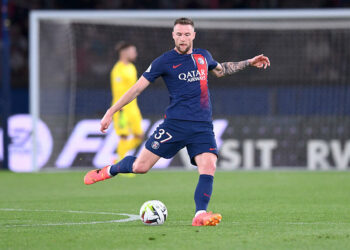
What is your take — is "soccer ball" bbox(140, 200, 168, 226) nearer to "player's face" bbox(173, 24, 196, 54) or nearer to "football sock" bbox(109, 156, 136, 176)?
"football sock" bbox(109, 156, 136, 176)

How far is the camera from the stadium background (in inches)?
648

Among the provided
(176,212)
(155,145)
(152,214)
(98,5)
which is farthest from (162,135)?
(98,5)

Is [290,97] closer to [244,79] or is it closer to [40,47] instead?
[244,79]

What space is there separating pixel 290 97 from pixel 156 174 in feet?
11.4

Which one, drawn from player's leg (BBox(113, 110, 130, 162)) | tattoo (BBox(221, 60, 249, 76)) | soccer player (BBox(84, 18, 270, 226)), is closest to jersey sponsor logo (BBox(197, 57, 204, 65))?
soccer player (BBox(84, 18, 270, 226))

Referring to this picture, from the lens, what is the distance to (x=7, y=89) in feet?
55.0

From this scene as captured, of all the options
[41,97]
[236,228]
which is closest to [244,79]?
[41,97]

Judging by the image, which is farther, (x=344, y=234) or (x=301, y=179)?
(x=301, y=179)

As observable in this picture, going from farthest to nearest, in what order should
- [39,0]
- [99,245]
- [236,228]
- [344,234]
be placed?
[39,0]
[236,228]
[344,234]
[99,245]

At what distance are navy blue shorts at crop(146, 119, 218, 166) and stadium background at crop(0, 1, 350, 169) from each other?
944 centimetres

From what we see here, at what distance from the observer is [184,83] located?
285 inches

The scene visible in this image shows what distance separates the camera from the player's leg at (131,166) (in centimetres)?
729

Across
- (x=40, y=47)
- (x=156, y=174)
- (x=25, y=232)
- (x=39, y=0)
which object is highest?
(x=39, y=0)

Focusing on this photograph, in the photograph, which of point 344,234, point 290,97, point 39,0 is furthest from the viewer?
point 39,0
